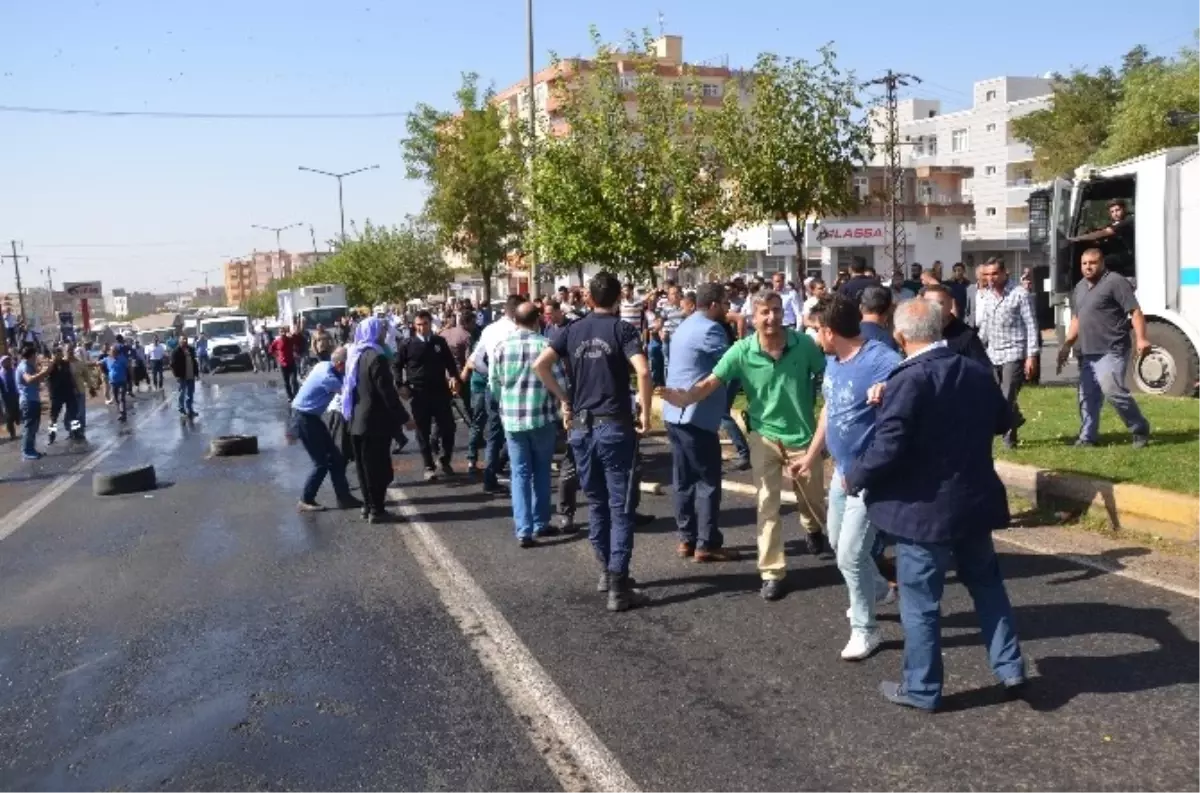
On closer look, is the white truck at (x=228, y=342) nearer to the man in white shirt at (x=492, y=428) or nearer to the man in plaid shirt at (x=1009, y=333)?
the man in white shirt at (x=492, y=428)

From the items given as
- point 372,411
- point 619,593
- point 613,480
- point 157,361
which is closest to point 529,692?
point 619,593

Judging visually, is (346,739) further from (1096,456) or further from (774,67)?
(774,67)

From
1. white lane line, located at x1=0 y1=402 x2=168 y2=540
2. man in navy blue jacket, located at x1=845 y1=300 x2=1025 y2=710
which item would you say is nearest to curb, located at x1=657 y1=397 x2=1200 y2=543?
man in navy blue jacket, located at x1=845 y1=300 x2=1025 y2=710

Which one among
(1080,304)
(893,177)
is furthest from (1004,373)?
(893,177)

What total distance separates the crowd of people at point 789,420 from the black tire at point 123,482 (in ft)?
9.50

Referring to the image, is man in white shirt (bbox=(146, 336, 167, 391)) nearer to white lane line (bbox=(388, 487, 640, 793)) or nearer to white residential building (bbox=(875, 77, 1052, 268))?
white lane line (bbox=(388, 487, 640, 793))

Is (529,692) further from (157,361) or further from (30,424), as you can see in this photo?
(157,361)

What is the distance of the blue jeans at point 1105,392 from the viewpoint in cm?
845

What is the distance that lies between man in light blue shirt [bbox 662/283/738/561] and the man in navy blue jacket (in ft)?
7.97

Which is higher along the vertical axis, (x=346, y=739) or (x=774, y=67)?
(x=774, y=67)

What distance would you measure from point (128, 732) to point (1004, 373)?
23.6ft

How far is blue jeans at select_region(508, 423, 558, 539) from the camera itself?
7.77m

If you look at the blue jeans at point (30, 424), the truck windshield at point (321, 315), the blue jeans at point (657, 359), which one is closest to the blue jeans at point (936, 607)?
the blue jeans at point (657, 359)

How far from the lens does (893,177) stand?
128 feet
